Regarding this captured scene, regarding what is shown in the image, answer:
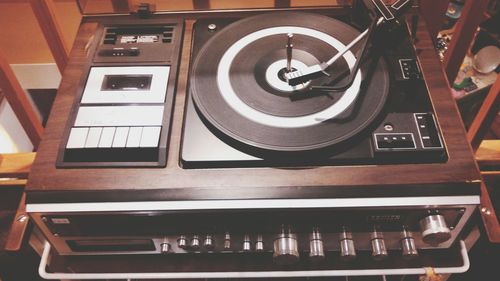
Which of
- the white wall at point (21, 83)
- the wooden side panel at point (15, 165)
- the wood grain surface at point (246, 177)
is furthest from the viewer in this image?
the white wall at point (21, 83)

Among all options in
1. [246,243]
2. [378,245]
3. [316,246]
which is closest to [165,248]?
[246,243]

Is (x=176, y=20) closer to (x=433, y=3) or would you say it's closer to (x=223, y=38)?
A: (x=223, y=38)

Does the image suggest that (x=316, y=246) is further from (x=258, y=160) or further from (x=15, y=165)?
(x=15, y=165)

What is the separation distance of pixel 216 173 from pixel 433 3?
704 millimetres

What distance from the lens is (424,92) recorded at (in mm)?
865

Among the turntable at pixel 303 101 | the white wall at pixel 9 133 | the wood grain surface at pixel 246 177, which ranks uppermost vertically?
the white wall at pixel 9 133

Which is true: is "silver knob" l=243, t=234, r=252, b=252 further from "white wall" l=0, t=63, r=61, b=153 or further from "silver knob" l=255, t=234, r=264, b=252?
"white wall" l=0, t=63, r=61, b=153

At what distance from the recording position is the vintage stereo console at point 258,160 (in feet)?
2.48

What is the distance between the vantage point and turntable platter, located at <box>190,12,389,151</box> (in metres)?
0.78

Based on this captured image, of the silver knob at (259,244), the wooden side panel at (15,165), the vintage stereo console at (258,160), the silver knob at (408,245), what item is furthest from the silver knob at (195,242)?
the wooden side panel at (15,165)

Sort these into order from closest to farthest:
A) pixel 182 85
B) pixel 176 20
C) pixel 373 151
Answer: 1. pixel 373 151
2. pixel 182 85
3. pixel 176 20

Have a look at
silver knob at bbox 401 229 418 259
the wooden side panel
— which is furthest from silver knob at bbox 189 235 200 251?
the wooden side panel

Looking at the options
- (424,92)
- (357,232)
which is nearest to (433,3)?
(424,92)

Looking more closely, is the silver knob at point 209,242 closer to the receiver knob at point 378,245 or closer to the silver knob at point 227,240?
the silver knob at point 227,240
